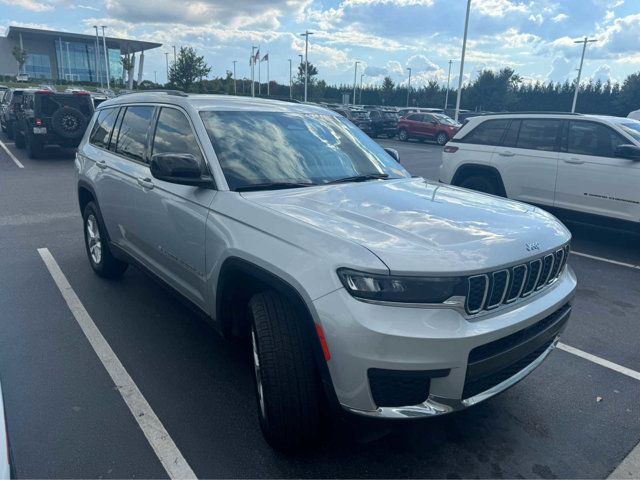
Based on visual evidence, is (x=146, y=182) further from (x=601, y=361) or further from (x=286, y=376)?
(x=601, y=361)

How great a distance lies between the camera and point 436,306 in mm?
2213

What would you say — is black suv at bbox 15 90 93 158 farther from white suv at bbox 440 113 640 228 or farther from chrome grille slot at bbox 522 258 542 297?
chrome grille slot at bbox 522 258 542 297

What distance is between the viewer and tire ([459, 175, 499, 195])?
7902 millimetres

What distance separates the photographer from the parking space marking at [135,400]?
8.52ft

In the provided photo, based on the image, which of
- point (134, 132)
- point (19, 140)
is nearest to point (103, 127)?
point (134, 132)

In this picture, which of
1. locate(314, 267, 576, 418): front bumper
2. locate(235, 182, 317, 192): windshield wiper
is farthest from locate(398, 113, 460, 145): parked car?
locate(314, 267, 576, 418): front bumper

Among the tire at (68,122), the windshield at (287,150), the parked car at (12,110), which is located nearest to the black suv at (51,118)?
the tire at (68,122)

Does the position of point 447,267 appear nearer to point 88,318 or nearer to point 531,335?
point 531,335

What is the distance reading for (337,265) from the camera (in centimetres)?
223

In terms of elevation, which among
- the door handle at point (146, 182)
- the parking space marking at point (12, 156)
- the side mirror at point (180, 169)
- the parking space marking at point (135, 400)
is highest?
the side mirror at point (180, 169)

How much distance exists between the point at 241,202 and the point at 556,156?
5.91 metres

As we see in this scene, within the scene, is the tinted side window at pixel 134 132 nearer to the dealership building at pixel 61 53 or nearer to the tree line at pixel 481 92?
the tree line at pixel 481 92

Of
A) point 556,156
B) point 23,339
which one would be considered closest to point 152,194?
point 23,339

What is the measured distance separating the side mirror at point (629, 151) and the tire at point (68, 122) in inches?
500
